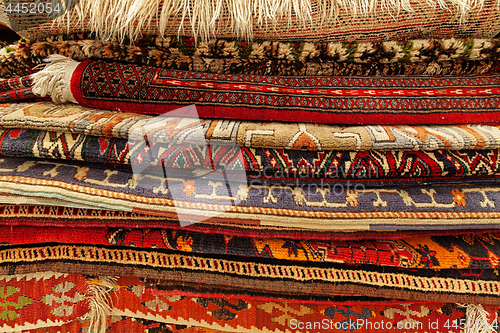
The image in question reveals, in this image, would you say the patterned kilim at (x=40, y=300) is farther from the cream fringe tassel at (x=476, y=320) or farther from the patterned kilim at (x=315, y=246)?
the cream fringe tassel at (x=476, y=320)

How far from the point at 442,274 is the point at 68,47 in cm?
88

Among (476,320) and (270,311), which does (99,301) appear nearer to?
(270,311)

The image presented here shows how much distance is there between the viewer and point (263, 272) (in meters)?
0.48

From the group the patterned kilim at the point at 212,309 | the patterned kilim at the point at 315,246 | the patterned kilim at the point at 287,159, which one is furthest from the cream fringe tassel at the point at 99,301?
the patterned kilim at the point at 287,159

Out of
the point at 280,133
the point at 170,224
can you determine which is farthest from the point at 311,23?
the point at 170,224

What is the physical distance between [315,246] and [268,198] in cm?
15

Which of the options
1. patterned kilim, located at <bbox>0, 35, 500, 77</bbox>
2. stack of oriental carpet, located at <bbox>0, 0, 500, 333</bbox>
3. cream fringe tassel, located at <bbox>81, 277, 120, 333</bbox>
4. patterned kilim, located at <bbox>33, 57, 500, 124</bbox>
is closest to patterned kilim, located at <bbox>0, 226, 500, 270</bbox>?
stack of oriental carpet, located at <bbox>0, 0, 500, 333</bbox>

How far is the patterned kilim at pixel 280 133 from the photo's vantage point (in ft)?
1.34

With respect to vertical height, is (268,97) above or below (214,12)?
below

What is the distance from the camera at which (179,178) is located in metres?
0.45

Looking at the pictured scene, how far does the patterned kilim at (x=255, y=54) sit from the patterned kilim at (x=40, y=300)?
17.6 inches

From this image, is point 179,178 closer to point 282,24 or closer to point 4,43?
point 282,24

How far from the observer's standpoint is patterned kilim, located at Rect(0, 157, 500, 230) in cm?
42

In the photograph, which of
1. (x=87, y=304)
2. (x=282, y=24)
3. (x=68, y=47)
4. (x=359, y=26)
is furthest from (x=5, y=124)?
(x=359, y=26)
